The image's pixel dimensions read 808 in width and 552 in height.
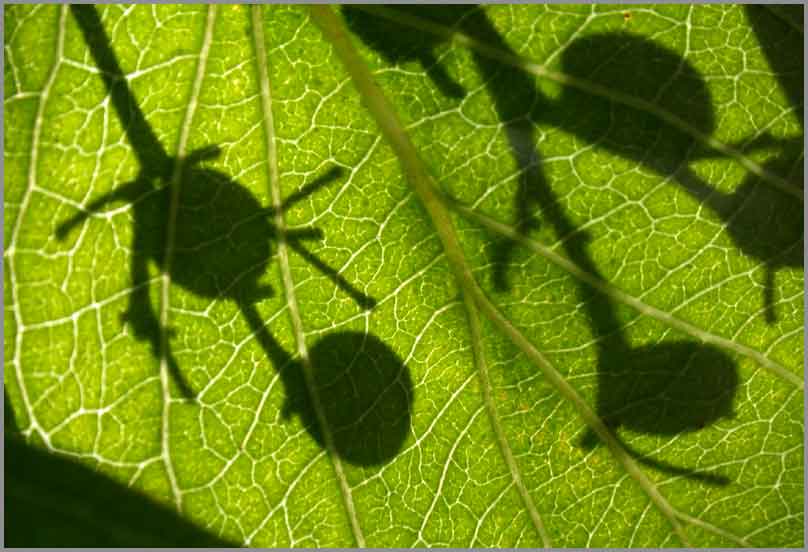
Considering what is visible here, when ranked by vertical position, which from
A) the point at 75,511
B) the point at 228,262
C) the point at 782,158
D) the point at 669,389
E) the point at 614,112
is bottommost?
the point at 669,389

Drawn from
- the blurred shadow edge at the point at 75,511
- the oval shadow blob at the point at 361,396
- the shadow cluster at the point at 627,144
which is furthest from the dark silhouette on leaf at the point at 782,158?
the blurred shadow edge at the point at 75,511

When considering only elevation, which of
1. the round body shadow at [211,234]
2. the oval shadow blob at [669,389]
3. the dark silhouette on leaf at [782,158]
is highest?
the round body shadow at [211,234]

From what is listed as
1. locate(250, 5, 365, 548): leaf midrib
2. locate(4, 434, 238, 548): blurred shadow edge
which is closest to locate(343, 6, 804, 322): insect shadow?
locate(250, 5, 365, 548): leaf midrib

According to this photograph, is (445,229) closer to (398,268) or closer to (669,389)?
(398,268)

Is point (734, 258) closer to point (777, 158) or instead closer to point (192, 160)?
point (777, 158)

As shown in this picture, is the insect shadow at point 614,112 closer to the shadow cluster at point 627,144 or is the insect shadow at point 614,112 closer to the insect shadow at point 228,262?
the shadow cluster at point 627,144

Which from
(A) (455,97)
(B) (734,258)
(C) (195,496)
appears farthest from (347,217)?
(B) (734,258)

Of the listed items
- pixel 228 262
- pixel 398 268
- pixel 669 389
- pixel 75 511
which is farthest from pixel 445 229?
pixel 75 511
